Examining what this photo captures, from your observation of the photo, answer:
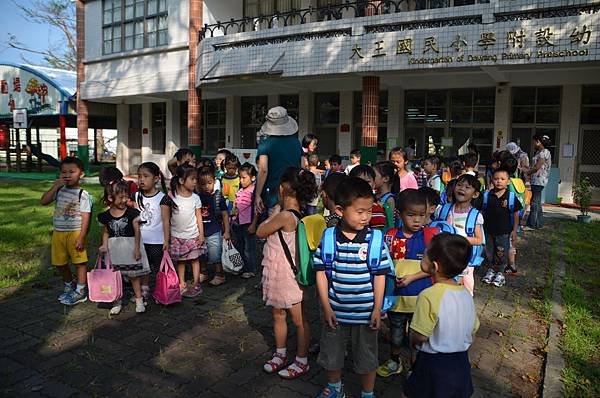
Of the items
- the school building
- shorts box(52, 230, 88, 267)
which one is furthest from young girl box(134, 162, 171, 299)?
the school building

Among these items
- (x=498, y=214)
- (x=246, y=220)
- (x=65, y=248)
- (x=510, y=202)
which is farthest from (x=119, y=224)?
(x=510, y=202)

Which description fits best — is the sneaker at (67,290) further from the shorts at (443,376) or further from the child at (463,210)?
the shorts at (443,376)

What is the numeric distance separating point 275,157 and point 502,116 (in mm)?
10245

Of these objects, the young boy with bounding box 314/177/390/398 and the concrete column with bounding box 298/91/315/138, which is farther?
the concrete column with bounding box 298/91/315/138

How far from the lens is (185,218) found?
4.93 m

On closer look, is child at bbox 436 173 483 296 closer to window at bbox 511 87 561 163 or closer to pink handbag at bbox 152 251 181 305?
pink handbag at bbox 152 251 181 305

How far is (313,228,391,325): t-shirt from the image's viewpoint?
2756 millimetres

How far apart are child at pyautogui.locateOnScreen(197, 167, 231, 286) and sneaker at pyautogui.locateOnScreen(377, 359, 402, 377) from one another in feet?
8.13

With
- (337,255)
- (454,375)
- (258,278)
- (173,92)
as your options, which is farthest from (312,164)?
(173,92)

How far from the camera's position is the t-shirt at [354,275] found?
2.76 meters

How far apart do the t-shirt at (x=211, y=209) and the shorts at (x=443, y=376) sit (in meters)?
3.39

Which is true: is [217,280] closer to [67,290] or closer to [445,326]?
[67,290]

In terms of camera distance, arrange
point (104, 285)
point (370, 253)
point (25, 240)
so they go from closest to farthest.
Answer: point (370, 253)
point (104, 285)
point (25, 240)

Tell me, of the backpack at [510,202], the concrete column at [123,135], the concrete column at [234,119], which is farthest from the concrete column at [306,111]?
the backpack at [510,202]
